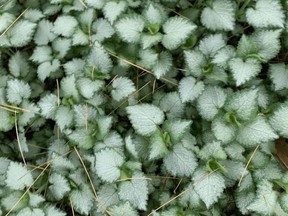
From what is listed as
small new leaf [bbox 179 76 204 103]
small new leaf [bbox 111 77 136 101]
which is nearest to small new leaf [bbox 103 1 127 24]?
small new leaf [bbox 111 77 136 101]

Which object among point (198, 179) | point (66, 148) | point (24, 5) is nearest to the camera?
point (198, 179)

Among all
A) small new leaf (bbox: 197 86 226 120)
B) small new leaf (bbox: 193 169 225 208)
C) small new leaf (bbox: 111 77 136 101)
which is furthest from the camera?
small new leaf (bbox: 111 77 136 101)

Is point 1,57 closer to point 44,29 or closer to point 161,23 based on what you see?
point 44,29

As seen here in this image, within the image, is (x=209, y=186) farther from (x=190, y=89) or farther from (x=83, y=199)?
(x=83, y=199)

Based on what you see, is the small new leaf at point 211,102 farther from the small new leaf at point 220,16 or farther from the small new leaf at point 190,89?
the small new leaf at point 220,16

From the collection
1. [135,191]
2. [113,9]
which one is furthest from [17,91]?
[135,191]

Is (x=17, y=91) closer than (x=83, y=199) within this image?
No

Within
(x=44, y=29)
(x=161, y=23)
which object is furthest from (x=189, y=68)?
(x=44, y=29)

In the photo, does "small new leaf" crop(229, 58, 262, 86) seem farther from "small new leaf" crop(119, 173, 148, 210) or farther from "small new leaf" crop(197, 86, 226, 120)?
"small new leaf" crop(119, 173, 148, 210)
